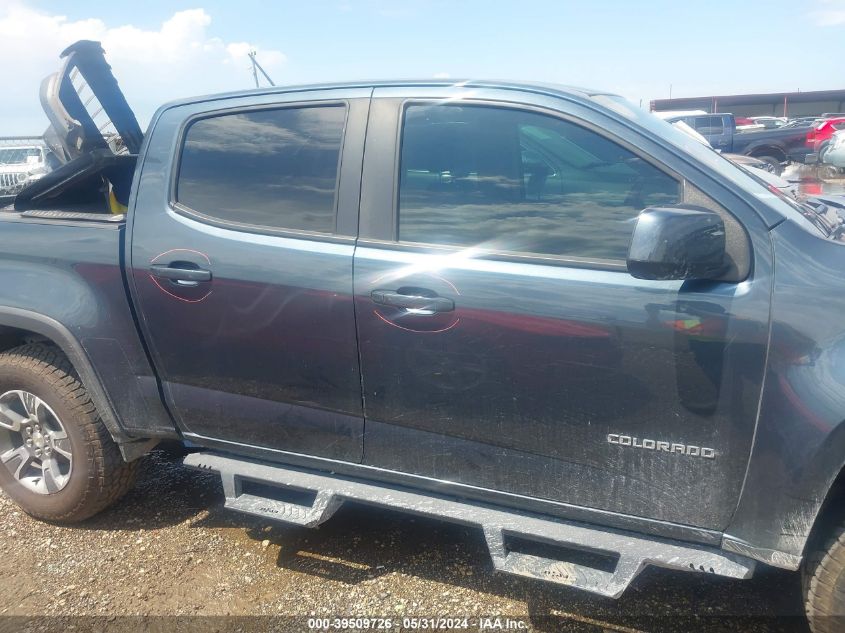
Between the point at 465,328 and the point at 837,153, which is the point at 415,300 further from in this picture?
the point at 837,153

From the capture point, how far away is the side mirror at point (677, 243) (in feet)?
6.38

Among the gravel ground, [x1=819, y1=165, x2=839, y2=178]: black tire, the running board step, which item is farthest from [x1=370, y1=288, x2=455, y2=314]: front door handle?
[x1=819, y1=165, x2=839, y2=178]: black tire

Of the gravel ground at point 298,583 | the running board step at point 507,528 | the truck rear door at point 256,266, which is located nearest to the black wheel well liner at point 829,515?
the running board step at point 507,528

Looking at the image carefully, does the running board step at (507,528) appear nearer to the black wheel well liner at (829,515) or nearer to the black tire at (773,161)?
the black wheel well liner at (829,515)

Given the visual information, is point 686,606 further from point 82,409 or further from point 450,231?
point 82,409

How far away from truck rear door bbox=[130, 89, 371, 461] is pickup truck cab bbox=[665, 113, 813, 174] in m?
18.0

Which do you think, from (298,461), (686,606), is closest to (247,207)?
(298,461)

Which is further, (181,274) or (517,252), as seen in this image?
(181,274)

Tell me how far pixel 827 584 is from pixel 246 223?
2357mm

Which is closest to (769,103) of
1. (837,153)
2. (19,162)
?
(837,153)

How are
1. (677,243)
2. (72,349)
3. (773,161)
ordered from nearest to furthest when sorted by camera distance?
(677,243), (72,349), (773,161)

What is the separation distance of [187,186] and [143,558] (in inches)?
65.7

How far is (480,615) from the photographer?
264 centimetres

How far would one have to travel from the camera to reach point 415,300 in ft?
7.82
